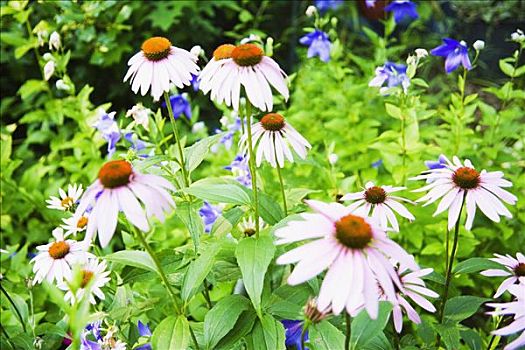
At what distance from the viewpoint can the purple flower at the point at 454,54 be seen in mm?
1230

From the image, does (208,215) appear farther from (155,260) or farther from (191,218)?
(155,260)

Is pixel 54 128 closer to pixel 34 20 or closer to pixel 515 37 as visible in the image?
pixel 34 20

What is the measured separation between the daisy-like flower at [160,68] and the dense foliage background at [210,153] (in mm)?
176

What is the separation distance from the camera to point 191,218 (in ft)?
2.59

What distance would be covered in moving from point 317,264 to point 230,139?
98 cm

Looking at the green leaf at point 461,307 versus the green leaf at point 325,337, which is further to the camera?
the green leaf at point 461,307

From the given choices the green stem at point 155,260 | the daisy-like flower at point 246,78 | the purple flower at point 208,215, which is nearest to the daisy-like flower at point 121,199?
the green stem at point 155,260

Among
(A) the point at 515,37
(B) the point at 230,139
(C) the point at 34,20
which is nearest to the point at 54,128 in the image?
(C) the point at 34,20

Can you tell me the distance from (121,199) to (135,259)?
0.19 meters

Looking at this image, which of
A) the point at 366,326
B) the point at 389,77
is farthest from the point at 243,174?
the point at 366,326

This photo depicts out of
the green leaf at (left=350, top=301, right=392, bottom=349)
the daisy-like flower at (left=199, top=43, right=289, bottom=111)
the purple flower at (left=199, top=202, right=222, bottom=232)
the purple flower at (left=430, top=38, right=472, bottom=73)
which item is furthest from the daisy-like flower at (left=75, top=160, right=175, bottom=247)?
the purple flower at (left=430, top=38, right=472, bottom=73)

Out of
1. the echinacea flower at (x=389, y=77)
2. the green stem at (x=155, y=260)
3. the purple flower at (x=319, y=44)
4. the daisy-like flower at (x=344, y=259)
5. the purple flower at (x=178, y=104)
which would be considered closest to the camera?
the daisy-like flower at (x=344, y=259)

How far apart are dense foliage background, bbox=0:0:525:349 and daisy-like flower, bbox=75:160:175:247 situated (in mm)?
112

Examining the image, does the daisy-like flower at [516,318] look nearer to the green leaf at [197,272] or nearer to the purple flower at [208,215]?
the green leaf at [197,272]
